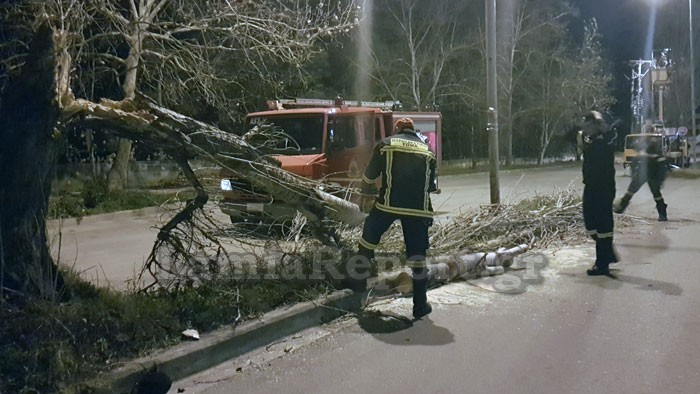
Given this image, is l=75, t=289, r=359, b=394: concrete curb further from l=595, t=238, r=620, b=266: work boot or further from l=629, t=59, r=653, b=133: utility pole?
l=629, t=59, r=653, b=133: utility pole

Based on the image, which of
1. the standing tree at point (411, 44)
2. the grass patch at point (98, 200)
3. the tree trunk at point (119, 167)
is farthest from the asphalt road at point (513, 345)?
the standing tree at point (411, 44)

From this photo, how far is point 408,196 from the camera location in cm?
641

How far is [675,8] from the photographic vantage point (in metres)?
43.5

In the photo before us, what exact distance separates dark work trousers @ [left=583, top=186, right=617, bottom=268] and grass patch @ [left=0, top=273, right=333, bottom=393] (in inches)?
155

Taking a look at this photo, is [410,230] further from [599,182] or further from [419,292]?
[599,182]

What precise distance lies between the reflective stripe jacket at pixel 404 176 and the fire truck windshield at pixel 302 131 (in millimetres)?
5260

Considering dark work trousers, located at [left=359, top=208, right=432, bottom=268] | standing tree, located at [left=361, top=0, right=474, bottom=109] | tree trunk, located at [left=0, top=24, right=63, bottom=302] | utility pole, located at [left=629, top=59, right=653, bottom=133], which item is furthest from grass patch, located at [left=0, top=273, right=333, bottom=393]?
utility pole, located at [left=629, top=59, right=653, bottom=133]

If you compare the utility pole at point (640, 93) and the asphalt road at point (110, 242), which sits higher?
the utility pole at point (640, 93)

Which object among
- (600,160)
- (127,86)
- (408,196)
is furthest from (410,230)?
(127,86)

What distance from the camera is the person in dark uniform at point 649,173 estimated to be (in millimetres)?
12945

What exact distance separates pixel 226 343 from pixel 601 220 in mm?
5219

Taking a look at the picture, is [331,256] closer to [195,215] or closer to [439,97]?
[195,215]

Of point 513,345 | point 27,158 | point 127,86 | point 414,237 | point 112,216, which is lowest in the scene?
point 513,345

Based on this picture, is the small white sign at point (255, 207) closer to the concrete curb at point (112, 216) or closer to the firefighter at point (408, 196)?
the firefighter at point (408, 196)
